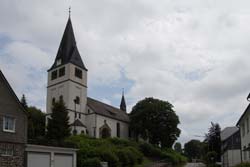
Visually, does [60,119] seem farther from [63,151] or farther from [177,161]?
[177,161]

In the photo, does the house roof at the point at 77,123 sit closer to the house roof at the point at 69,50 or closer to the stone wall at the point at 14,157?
the house roof at the point at 69,50

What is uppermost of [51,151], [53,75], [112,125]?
[53,75]

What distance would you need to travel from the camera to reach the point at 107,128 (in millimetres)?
72875

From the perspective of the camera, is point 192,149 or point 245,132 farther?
point 192,149

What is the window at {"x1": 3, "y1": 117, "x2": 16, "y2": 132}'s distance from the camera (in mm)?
28266

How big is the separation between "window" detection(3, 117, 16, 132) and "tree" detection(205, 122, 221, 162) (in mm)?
32685

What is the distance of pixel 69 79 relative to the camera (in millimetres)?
69125

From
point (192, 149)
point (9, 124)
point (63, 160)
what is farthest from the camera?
point (192, 149)

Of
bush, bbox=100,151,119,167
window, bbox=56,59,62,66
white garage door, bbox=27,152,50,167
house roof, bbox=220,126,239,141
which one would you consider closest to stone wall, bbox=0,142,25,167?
white garage door, bbox=27,152,50,167

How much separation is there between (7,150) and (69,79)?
4178 cm

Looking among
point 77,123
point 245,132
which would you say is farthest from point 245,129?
point 77,123

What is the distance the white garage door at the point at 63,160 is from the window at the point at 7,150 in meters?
4.80

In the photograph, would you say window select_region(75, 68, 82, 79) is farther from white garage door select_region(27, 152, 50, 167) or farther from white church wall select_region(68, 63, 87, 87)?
white garage door select_region(27, 152, 50, 167)

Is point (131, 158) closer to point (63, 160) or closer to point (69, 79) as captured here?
point (63, 160)
